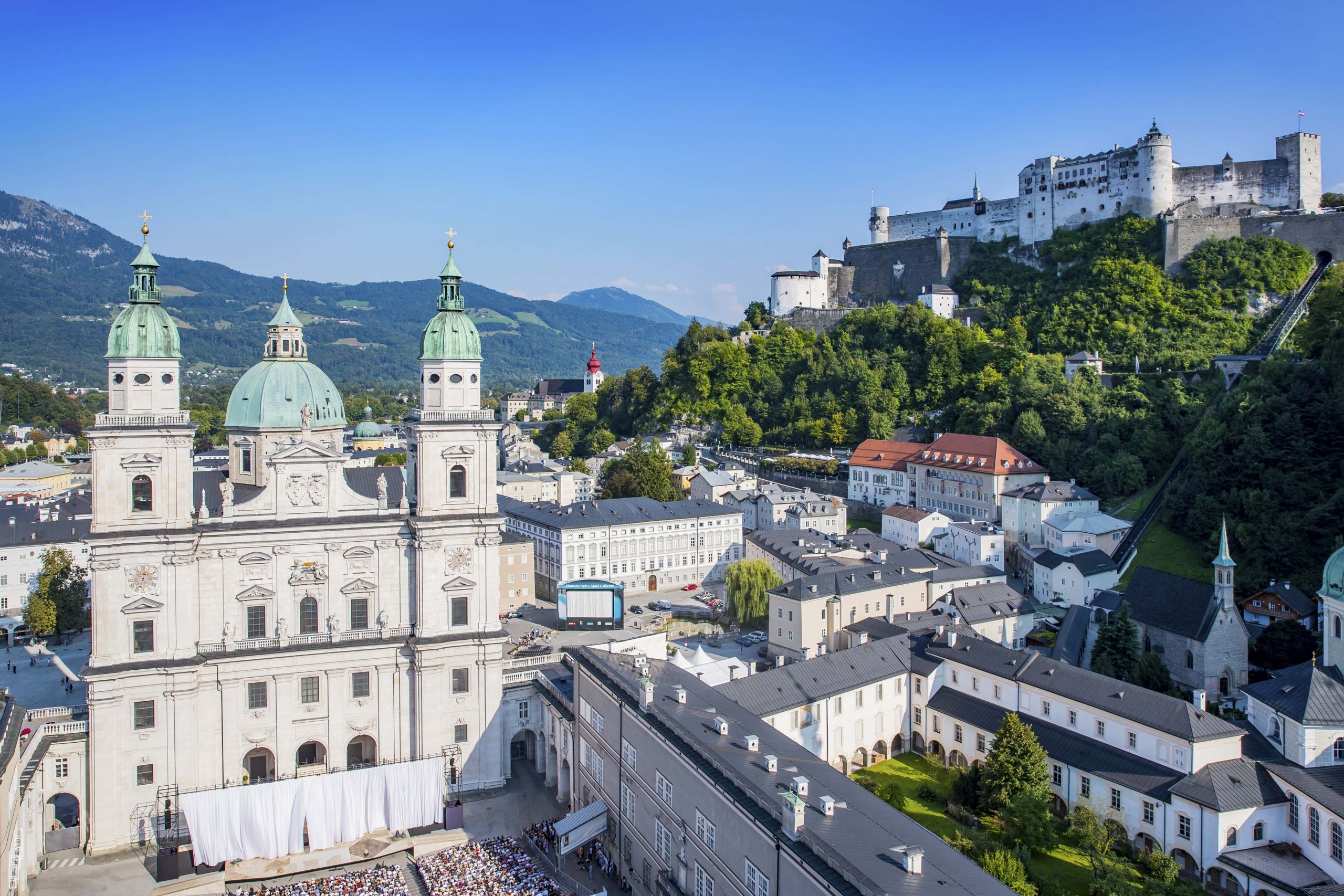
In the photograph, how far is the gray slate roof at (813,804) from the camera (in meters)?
19.3

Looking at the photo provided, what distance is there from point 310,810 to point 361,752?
4124 mm

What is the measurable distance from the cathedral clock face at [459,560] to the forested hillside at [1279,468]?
123 feet

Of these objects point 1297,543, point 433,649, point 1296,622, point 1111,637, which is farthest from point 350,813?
point 1297,543

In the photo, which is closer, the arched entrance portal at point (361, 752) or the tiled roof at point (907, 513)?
the arched entrance portal at point (361, 752)

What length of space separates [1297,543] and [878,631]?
68.8 ft

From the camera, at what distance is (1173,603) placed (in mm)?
44281

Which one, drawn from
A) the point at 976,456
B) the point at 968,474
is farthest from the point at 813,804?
the point at 976,456

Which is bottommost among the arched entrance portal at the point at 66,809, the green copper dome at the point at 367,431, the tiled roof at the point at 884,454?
the arched entrance portal at the point at 66,809

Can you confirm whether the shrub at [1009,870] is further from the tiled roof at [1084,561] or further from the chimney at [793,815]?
the tiled roof at [1084,561]

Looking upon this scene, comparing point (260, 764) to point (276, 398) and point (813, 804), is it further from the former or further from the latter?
point (813, 804)

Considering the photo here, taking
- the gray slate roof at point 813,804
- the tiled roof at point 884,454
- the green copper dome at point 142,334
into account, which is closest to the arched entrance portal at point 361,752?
the gray slate roof at point 813,804

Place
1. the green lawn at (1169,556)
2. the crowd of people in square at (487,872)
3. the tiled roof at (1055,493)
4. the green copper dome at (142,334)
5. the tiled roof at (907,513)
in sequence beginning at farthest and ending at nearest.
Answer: the tiled roof at (907,513)
the tiled roof at (1055,493)
the green lawn at (1169,556)
the green copper dome at (142,334)
the crowd of people in square at (487,872)

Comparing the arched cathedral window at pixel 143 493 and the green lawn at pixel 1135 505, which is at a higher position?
the arched cathedral window at pixel 143 493

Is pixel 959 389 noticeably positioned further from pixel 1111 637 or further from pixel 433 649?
pixel 433 649
